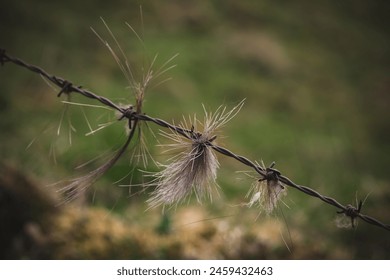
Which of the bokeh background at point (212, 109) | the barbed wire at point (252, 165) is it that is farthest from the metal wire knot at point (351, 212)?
the bokeh background at point (212, 109)

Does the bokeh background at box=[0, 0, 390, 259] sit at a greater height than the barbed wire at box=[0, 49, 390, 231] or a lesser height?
greater

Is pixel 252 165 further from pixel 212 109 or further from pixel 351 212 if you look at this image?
pixel 212 109

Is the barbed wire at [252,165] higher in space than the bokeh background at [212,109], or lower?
lower

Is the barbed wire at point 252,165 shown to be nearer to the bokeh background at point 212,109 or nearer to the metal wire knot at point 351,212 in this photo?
the metal wire knot at point 351,212

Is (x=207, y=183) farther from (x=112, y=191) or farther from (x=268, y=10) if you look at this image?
(x=268, y=10)

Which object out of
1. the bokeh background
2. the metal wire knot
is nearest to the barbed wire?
the metal wire knot

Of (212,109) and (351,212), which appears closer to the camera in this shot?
(351,212)

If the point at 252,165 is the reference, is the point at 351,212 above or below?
below

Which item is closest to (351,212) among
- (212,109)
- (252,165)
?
(252,165)

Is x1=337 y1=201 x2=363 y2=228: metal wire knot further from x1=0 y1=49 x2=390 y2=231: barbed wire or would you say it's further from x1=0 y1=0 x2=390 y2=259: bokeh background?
x1=0 y1=0 x2=390 y2=259: bokeh background
